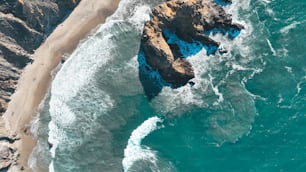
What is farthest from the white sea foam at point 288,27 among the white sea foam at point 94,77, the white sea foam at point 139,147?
the white sea foam at point 139,147

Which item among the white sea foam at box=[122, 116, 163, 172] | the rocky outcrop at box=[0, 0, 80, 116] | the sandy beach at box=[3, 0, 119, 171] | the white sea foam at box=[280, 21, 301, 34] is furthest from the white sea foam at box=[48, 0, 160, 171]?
the white sea foam at box=[280, 21, 301, 34]

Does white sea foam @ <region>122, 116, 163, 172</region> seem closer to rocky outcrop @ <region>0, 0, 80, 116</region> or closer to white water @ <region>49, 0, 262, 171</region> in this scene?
white water @ <region>49, 0, 262, 171</region>

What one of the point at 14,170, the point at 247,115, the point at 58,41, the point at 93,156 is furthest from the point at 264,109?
the point at 14,170

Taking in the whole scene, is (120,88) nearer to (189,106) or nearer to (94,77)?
(94,77)

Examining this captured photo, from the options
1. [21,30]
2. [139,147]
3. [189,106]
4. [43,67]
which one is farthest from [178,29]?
[21,30]

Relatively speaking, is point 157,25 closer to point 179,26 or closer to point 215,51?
point 179,26

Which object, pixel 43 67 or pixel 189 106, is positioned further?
pixel 43 67

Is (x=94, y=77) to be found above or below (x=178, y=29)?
below
